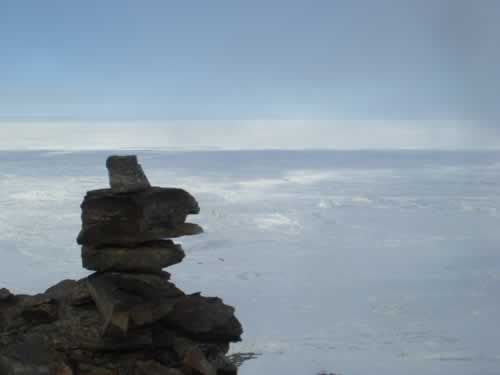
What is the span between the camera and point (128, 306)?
85.3 ft

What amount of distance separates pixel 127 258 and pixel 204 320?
4.29m

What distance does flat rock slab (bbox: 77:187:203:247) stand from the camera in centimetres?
2728

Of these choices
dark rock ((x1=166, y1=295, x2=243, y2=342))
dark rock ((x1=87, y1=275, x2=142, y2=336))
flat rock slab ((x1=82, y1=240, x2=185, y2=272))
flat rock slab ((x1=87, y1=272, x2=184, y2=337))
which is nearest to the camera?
dark rock ((x1=87, y1=275, x2=142, y2=336))

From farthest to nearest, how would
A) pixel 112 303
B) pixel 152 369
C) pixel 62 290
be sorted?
1. pixel 62 290
2. pixel 112 303
3. pixel 152 369

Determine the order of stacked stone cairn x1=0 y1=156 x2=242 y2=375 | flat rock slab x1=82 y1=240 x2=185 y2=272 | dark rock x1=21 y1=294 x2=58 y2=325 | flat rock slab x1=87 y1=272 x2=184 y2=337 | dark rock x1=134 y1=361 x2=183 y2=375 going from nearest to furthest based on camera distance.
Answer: dark rock x1=134 y1=361 x2=183 y2=375 → flat rock slab x1=87 y1=272 x2=184 y2=337 → stacked stone cairn x1=0 y1=156 x2=242 y2=375 → dark rock x1=21 y1=294 x2=58 y2=325 → flat rock slab x1=82 y1=240 x2=185 y2=272

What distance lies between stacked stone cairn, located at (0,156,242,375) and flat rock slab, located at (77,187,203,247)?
4cm

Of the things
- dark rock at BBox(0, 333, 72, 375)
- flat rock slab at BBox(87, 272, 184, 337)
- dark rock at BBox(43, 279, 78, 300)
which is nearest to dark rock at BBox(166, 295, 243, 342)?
flat rock slab at BBox(87, 272, 184, 337)

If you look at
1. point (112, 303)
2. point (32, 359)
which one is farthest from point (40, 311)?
point (112, 303)

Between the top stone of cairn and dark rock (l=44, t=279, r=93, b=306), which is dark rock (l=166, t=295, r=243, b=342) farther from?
the top stone of cairn

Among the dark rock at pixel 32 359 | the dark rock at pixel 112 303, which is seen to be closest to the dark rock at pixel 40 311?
the dark rock at pixel 32 359

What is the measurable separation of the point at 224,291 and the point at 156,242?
112m

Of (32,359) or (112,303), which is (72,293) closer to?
(112,303)

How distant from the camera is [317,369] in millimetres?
89875

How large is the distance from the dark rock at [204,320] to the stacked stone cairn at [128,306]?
4 centimetres
